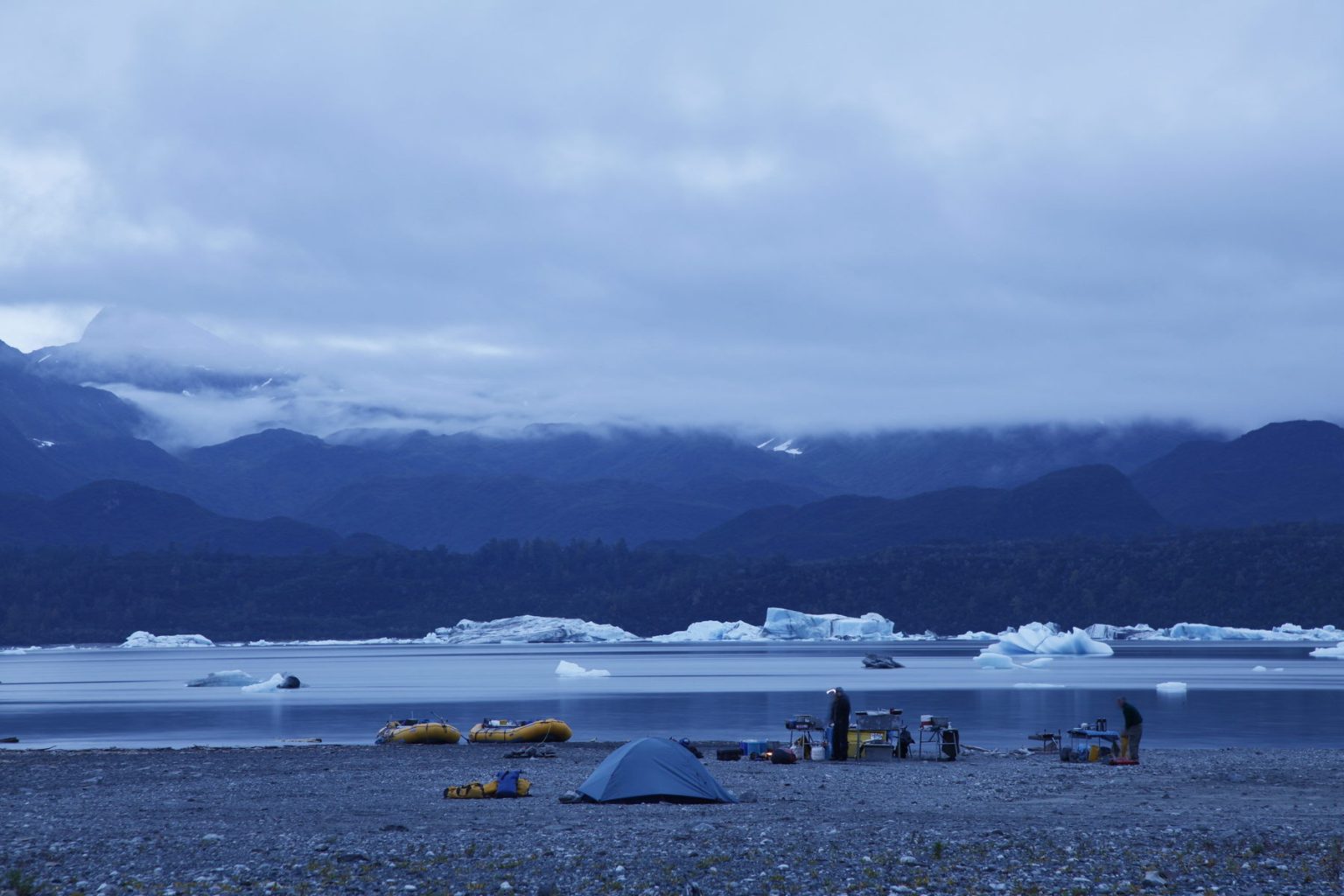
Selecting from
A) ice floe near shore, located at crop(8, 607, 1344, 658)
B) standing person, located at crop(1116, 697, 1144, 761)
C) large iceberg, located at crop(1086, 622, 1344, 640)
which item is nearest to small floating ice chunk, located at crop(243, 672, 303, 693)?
standing person, located at crop(1116, 697, 1144, 761)

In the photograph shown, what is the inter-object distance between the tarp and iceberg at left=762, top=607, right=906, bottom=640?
15252cm

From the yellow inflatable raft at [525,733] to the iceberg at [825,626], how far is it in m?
134

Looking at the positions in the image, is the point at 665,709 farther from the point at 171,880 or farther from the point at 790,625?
the point at 790,625

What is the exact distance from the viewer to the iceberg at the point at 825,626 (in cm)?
17550

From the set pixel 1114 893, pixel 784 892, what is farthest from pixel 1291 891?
pixel 784 892

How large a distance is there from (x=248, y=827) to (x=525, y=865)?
562 cm

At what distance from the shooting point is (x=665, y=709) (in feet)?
198

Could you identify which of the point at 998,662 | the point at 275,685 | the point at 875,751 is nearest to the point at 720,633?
the point at 998,662

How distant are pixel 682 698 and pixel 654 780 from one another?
152 ft

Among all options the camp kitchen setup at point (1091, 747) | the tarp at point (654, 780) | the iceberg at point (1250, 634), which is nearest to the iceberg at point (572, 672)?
the camp kitchen setup at point (1091, 747)

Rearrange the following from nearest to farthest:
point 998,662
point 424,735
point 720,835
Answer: point 720,835 → point 424,735 → point 998,662

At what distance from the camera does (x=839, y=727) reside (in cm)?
3256

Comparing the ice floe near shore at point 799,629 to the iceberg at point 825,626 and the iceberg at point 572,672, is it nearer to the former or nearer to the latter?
the iceberg at point 825,626

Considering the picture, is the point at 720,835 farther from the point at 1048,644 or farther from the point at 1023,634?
the point at 1048,644
